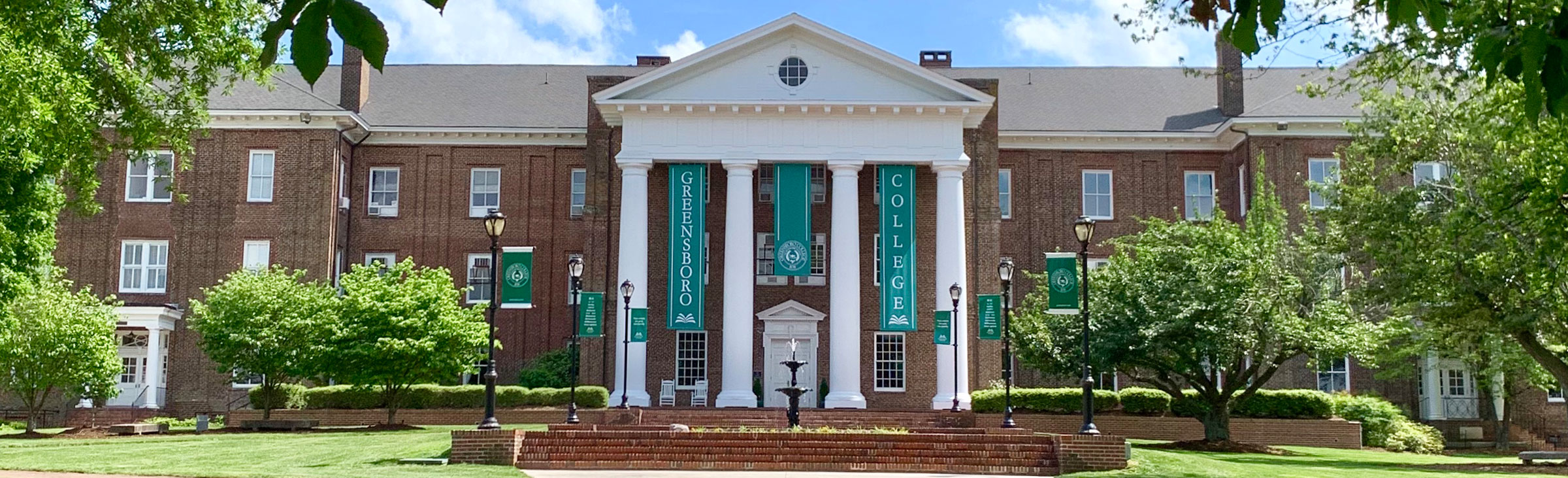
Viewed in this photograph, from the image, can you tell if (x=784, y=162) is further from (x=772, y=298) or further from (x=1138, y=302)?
(x=1138, y=302)

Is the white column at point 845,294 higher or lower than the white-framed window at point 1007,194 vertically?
lower

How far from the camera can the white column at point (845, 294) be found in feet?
135

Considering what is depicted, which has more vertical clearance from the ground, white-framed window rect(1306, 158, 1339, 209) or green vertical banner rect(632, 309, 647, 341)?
white-framed window rect(1306, 158, 1339, 209)

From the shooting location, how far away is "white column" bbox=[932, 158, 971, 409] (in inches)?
1619

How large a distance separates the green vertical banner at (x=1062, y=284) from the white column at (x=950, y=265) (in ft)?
35.3

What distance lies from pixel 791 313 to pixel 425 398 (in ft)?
34.6

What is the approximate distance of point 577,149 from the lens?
162 ft

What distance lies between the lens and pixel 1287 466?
27.5 metres

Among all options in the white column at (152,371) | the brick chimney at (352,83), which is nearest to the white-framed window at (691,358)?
the brick chimney at (352,83)

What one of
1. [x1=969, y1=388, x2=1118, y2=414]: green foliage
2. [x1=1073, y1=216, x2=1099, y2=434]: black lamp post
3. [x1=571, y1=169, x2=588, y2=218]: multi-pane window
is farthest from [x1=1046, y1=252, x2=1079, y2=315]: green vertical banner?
[x1=571, y1=169, x2=588, y2=218]: multi-pane window

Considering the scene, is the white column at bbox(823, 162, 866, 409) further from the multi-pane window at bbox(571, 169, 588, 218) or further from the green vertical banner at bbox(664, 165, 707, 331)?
the multi-pane window at bbox(571, 169, 588, 218)

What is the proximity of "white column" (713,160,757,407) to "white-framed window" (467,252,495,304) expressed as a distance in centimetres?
969

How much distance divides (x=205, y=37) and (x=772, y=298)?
23.3 m

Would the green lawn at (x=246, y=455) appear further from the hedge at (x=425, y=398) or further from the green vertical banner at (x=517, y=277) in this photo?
the hedge at (x=425, y=398)
